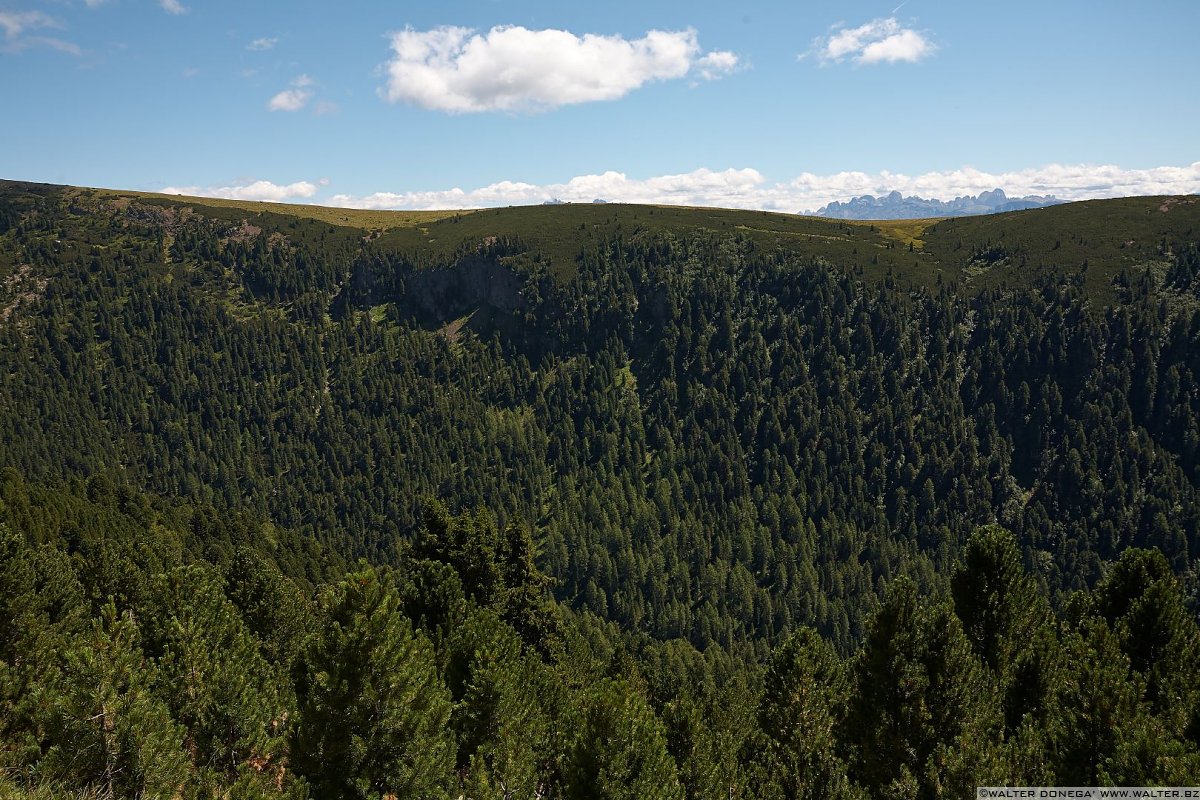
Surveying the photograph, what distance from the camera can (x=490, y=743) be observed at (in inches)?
1241

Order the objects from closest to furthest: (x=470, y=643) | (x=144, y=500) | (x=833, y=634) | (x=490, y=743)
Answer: (x=490, y=743), (x=470, y=643), (x=144, y=500), (x=833, y=634)

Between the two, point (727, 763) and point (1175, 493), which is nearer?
point (727, 763)

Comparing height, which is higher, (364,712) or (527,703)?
(364,712)

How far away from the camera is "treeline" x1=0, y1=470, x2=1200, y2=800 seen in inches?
1004

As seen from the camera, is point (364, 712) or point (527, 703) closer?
point (364, 712)

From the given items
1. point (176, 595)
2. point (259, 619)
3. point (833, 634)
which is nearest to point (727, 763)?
point (176, 595)

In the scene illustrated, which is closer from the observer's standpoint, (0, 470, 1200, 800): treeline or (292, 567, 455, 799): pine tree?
(0, 470, 1200, 800): treeline

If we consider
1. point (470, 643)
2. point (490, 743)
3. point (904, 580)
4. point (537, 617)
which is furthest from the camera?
point (537, 617)

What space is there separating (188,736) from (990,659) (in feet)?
135

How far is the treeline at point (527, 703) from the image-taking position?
25500mm

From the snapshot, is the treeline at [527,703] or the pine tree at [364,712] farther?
the pine tree at [364,712]

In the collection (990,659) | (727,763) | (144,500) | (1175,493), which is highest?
(990,659)

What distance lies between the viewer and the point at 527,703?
34969 millimetres

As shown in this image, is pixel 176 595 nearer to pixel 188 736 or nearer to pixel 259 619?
pixel 188 736
